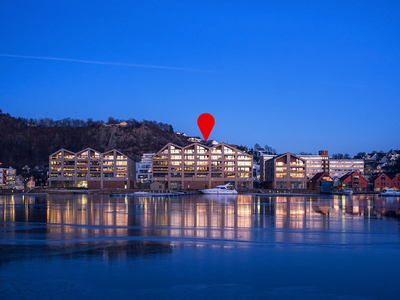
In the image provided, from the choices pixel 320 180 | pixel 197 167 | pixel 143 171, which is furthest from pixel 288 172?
pixel 143 171

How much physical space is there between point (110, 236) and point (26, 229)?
5.76 meters

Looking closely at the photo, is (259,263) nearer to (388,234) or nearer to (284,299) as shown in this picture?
(284,299)

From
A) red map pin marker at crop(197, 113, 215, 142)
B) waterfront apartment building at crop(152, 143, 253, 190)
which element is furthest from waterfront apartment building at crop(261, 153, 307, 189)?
red map pin marker at crop(197, 113, 215, 142)

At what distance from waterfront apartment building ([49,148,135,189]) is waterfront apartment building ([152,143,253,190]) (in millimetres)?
10216

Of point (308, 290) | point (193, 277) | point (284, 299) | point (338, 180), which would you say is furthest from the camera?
point (338, 180)

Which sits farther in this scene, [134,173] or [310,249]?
[134,173]

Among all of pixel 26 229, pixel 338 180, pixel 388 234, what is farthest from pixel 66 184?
pixel 388 234

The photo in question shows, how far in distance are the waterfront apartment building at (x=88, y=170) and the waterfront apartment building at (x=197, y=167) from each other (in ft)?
33.5

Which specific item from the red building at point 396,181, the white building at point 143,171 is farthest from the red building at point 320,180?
the white building at point 143,171

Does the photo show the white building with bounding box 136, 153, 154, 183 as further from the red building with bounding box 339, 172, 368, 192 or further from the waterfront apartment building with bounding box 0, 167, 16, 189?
the red building with bounding box 339, 172, 368, 192

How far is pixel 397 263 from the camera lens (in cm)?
1288

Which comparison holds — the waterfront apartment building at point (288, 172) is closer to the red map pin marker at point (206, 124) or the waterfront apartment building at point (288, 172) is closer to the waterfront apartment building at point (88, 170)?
the waterfront apartment building at point (88, 170)

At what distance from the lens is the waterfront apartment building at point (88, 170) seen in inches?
4262

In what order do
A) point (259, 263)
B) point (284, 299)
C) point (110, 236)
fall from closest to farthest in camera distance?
point (284, 299) < point (259, 263) < point (110, 236)
